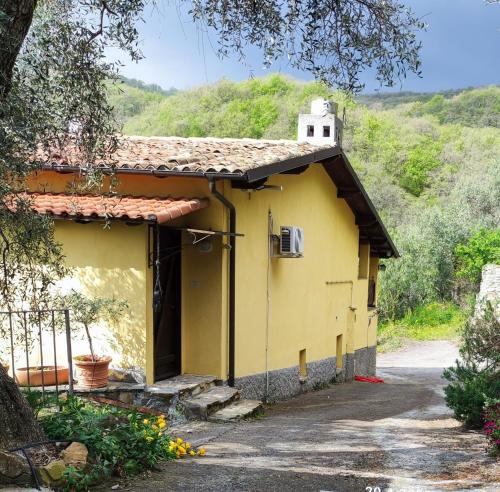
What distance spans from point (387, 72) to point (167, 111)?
43821mm

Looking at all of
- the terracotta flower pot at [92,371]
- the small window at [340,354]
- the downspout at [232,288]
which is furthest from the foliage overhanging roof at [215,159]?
the small window at [340,354]

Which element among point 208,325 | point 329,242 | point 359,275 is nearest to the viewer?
point 208,325

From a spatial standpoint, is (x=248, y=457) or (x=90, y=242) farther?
(x=90, y=242)

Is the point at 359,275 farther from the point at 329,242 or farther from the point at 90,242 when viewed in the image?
the point at 90,242

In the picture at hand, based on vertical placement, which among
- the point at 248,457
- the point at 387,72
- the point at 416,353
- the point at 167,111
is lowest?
the point at 416,353

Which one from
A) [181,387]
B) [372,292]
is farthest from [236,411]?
[372,292]

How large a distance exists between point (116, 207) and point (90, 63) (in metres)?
3.00

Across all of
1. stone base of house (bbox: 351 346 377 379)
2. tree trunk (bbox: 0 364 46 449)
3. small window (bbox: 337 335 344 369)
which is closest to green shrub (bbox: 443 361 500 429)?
tree trunk (bbox: 0 364 46 449)

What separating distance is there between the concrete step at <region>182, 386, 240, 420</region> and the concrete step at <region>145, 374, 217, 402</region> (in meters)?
0.08

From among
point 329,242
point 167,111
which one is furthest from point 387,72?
point 167,111

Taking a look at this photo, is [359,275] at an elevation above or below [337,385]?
above

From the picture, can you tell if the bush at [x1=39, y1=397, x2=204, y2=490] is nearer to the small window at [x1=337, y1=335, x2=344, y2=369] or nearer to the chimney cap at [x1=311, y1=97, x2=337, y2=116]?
the chimney cap at [x1=311, y1=97, x2=337, y2=116]

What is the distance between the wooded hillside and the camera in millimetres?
32906

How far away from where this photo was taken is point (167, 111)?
163 feet
